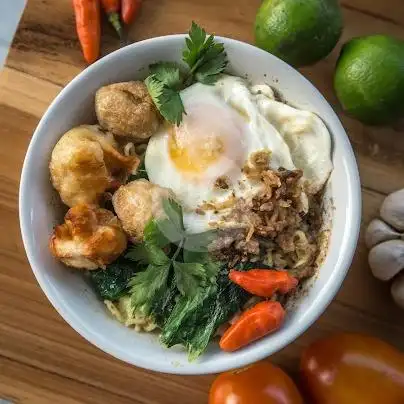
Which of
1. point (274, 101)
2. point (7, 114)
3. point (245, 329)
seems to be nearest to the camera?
point (245, 329)

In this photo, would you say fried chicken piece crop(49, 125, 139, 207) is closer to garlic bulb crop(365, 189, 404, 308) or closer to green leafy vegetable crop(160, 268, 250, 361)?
green leafy vegetable crop(160, 268, 250, 361)

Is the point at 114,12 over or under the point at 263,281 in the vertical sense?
over

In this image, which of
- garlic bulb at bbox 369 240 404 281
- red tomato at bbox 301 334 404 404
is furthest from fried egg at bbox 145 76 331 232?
red tomato at bbox 301 334 404 404

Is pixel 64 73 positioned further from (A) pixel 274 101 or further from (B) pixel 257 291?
(B) pixel 257 291

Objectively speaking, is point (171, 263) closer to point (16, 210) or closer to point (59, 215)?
point (59, 215)

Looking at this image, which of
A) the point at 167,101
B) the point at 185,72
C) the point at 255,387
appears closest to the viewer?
the point at 167,101

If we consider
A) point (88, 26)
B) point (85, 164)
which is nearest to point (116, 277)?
point (85, 164)

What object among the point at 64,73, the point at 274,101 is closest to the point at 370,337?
the point at 274,101
